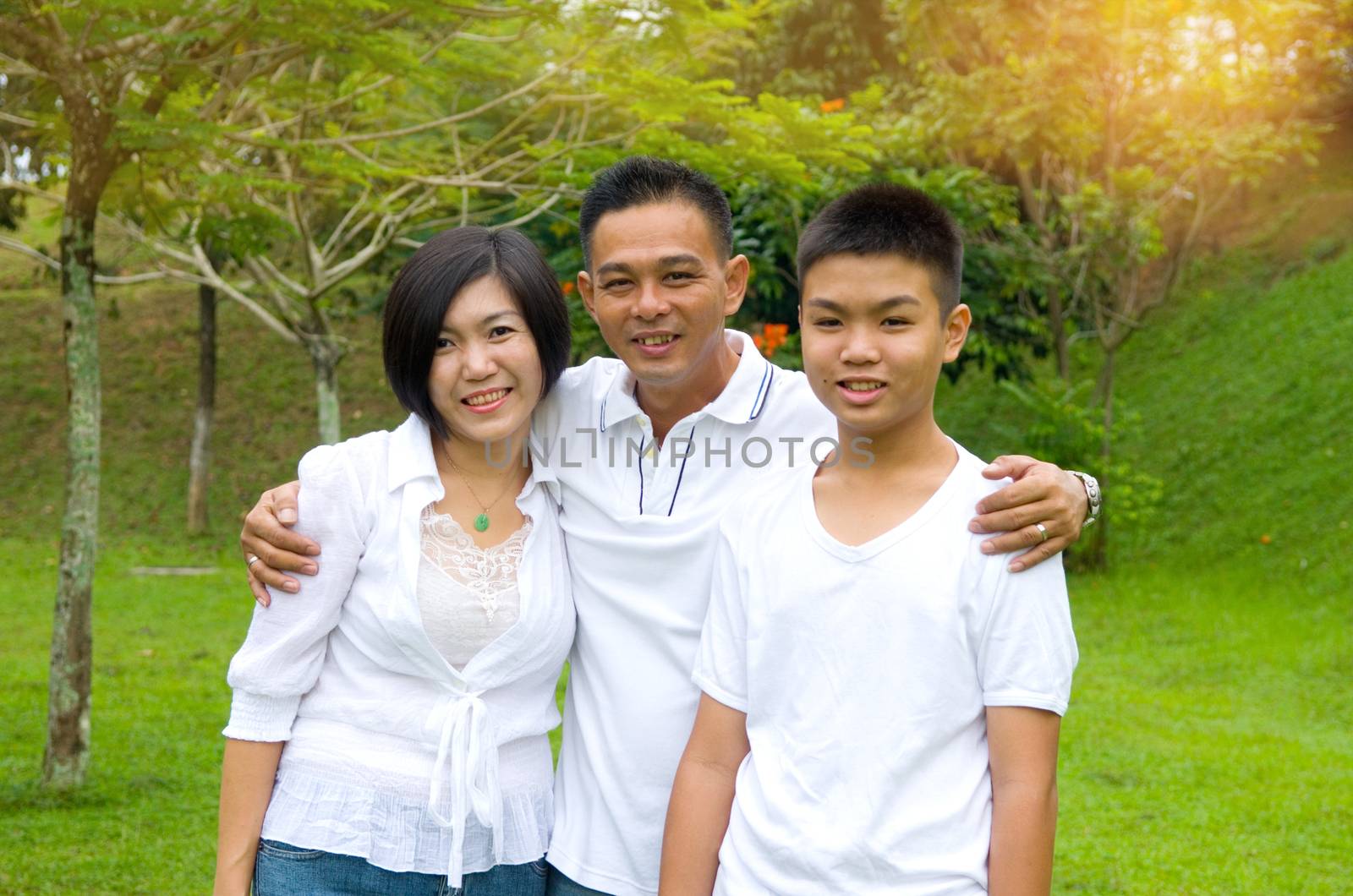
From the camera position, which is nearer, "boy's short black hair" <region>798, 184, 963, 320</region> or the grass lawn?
"boy's short black hair" <region>798, 184, 963, 320</region>

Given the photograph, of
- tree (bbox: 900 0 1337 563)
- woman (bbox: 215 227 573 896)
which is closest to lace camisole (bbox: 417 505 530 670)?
woman (bbox: 215 227 573 896)

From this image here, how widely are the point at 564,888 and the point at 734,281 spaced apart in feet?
3.70

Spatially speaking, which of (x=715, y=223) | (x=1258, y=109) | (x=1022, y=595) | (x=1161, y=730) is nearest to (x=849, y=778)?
(x=1022, y=595)

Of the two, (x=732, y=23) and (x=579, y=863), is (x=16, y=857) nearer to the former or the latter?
(x=579, y=863)

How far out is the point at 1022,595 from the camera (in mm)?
1682

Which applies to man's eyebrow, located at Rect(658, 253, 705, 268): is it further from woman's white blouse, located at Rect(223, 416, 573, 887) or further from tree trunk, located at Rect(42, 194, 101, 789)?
tree trunk, located at Rect(42, 194, 101, 789)

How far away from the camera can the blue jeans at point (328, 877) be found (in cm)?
202

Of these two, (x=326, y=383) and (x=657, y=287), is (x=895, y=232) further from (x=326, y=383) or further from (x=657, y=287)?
(x=326, y=383)

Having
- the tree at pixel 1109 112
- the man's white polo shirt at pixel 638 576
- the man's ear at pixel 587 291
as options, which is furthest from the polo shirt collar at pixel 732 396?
the tree at pixel 1109 112

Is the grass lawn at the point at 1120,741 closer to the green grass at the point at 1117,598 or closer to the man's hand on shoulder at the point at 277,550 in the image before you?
the green grass at the point at 1117,598

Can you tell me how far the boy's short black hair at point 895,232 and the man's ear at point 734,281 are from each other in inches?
17.2

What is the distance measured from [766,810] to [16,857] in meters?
3.95

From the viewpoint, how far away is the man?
2078 millimetres

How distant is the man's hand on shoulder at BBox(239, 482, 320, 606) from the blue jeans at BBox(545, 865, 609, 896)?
66 centimetres
